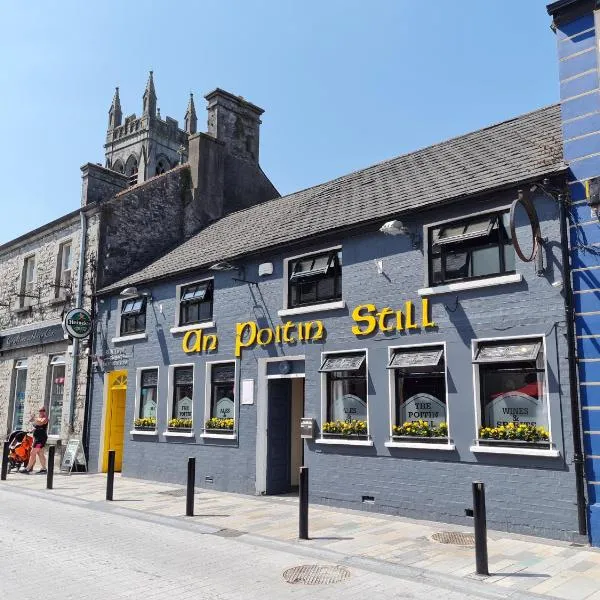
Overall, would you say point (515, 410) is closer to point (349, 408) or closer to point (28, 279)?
point (349, 408)

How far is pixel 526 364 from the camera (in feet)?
31.4

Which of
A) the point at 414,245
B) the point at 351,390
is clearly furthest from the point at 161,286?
the point at 414,245

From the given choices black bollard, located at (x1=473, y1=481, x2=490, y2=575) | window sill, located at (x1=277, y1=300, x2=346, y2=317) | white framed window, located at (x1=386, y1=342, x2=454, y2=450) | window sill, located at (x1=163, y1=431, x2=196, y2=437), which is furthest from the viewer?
window sill, located at (x1=163, y1=431, x2=196, y2=437)

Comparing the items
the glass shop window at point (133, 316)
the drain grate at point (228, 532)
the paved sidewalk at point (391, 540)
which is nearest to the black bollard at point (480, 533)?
the paved sidewalk at point (391, 540)

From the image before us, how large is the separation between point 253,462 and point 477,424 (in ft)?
18.4

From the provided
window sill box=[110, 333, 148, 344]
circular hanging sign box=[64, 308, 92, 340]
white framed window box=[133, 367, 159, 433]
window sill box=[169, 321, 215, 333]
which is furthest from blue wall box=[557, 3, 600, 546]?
circular hanging sign box=[64, 308, 92, 340]

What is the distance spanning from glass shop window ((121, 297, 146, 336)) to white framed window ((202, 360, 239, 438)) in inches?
141

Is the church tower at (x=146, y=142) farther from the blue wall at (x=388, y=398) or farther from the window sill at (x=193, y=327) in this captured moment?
the blue wall at (x=388, y=398)

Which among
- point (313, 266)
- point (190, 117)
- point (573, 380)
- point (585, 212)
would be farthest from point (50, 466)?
point (190, 117)

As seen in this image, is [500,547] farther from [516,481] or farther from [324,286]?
[324,286]

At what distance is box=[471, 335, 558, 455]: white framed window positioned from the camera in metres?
9.27

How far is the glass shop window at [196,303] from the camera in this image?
15508mm

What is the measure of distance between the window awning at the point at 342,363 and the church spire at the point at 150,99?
6401 centimetres

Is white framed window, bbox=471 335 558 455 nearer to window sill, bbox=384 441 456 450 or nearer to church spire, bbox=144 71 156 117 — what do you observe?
window sill, bbox=384 441 456 450
